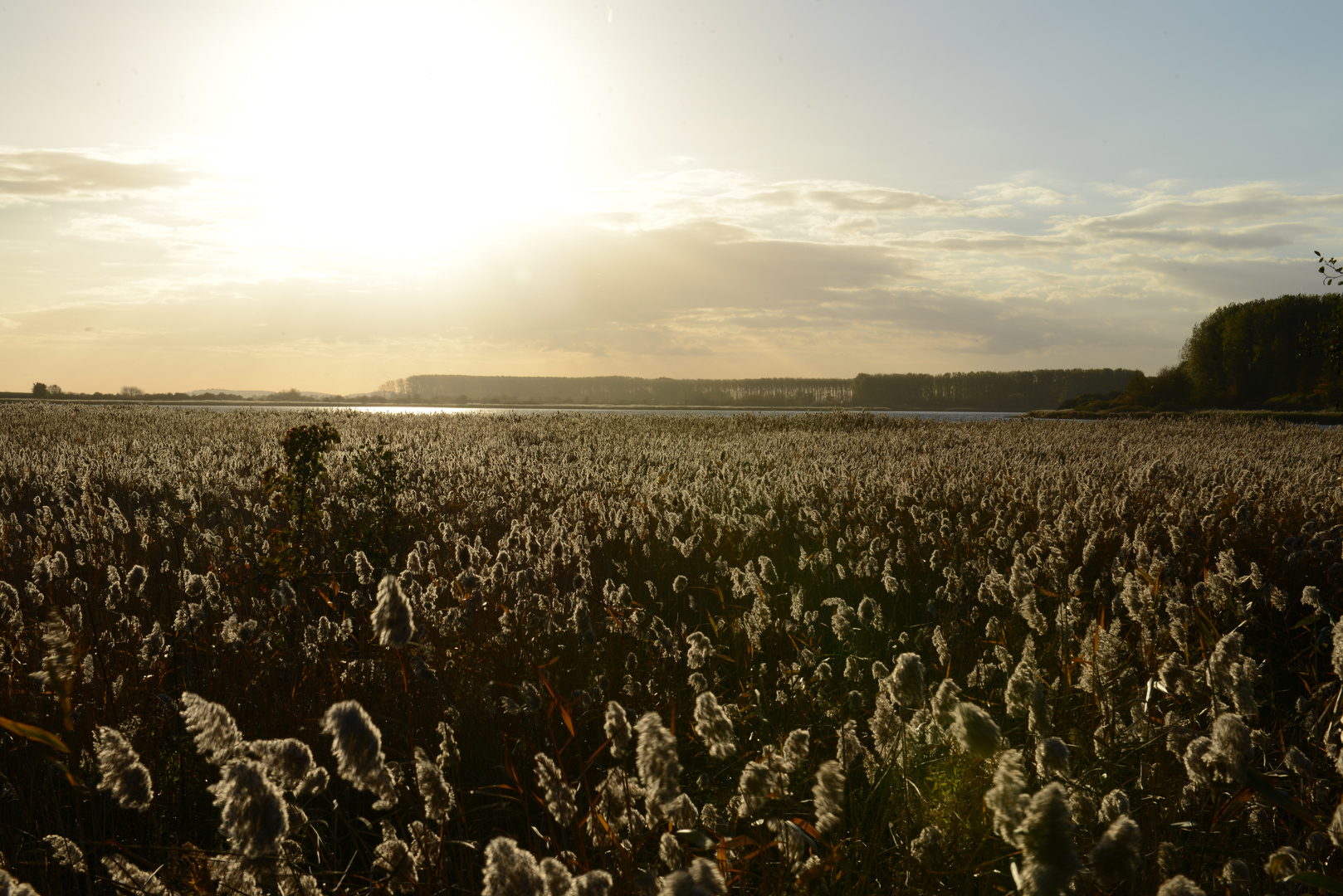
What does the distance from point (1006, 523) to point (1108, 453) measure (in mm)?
9377

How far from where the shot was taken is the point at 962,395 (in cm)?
13138

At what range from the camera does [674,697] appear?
362 centimetres

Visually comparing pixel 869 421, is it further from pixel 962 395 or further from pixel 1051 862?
pixel 962 395

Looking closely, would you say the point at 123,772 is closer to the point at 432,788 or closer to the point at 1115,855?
the point at 432,788

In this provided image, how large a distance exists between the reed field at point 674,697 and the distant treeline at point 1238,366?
6802 cm

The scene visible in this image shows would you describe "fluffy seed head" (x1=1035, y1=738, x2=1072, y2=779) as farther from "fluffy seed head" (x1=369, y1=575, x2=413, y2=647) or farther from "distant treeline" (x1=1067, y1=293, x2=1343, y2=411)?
"distant treeline" (x1=1067, y1=293, x2=1343, y2=411)

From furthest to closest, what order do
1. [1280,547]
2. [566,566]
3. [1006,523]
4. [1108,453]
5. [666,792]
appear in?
[1108,453]
[1006,523]
[1280,547]
[566,566]
[666,792]

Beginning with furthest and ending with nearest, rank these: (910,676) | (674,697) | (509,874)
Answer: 1. (674,697)
2. (910,676)
3. (509,874)

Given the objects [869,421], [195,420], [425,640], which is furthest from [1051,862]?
[195,420]

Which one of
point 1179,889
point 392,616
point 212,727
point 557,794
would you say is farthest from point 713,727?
point 212,727

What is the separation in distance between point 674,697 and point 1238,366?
8477cm

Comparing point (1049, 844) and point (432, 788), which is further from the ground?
point (1049, 844)

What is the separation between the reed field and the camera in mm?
1700

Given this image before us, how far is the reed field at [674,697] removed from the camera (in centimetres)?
170
